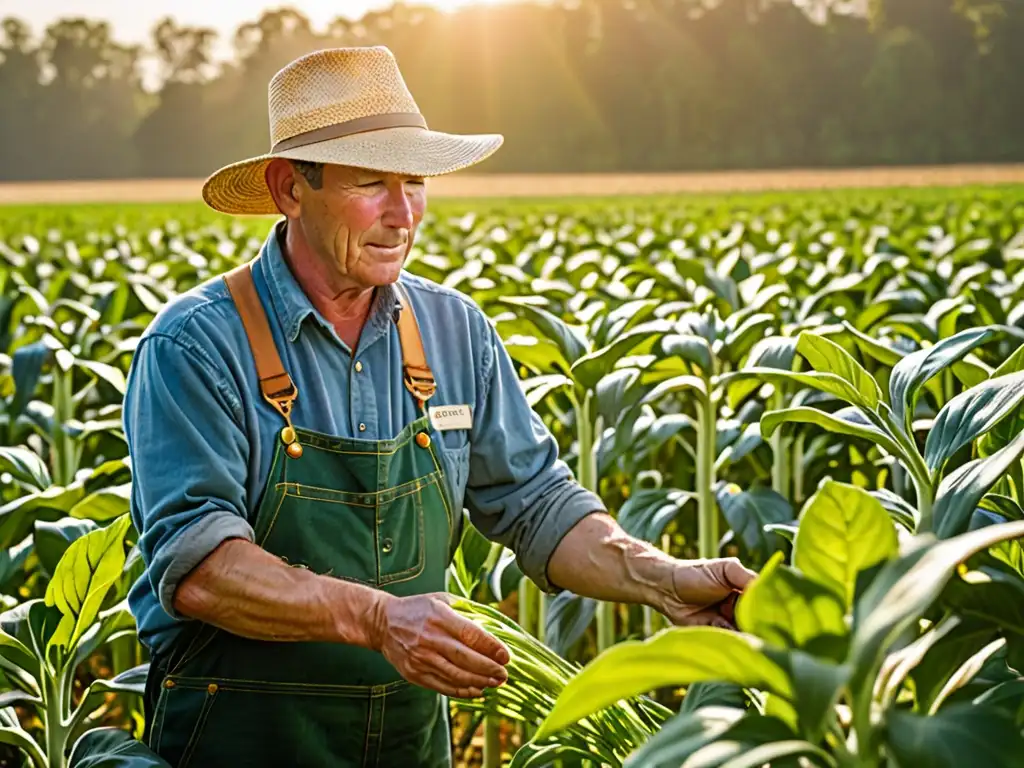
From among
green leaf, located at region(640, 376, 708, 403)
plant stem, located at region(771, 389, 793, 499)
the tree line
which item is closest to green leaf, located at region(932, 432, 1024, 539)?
green leaf, located at region(640, 376, 708, 403)

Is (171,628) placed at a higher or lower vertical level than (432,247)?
higher

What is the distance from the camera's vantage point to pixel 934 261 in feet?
27.1

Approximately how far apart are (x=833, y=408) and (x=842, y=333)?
27cm

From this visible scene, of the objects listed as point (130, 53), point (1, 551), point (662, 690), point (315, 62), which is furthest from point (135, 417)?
point (130, 53)

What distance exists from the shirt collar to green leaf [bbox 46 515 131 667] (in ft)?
1.65

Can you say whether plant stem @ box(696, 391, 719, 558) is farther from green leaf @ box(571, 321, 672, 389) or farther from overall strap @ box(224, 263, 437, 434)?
overall strap @ box(224, 263, 437, 434)

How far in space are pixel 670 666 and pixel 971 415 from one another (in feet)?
2.72

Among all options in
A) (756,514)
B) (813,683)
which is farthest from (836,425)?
(756,514)

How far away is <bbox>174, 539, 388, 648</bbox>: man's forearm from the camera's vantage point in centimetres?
226

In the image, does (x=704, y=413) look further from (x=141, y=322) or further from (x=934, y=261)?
(x=934, y=261)

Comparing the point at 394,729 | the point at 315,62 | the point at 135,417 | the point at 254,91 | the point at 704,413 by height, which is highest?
the point at 315,62

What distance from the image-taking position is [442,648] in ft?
6.89

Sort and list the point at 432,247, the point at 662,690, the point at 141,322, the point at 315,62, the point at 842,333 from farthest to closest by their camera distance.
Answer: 1. the point at 432,247
2. the point at 141,322
3. the point at 662,690
4. the point at 842,333
5. the point at 315,62

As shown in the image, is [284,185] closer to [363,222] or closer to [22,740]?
[363,222]
